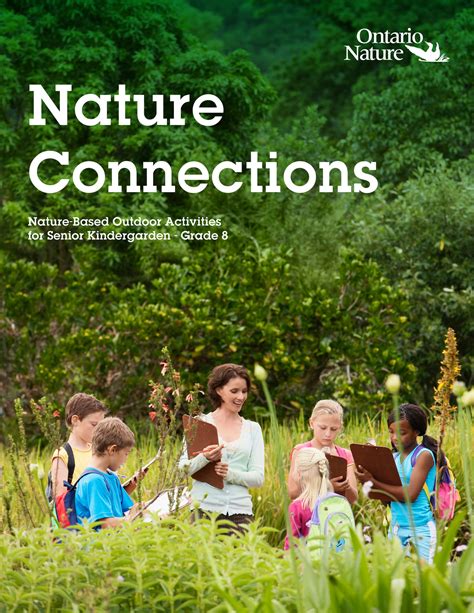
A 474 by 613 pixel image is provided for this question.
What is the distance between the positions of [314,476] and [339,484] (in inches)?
6.0

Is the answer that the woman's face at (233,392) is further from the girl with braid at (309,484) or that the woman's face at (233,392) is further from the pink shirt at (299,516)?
the pink shirt at (299,516)

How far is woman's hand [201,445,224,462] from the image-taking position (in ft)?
17.2

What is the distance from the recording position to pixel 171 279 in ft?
34.4

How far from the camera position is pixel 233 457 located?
5.50 m

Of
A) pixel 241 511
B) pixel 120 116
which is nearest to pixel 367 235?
pixel 120 116

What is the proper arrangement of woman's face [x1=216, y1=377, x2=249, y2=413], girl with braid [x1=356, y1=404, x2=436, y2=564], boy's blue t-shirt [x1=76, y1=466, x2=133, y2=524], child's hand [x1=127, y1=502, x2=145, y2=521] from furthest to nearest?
woman's face [x1=216, y1=377, x2=249, y2=413] < girl with braid [x1=356, y1=404, x2=436, y2=564] < boy's blue t-shirt [x1=76, y1=466, x2=133, y2=524] < child's hand [x1=127, y1=502, x2=145, y2=521]

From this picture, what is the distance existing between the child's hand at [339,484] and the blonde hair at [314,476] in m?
0.05

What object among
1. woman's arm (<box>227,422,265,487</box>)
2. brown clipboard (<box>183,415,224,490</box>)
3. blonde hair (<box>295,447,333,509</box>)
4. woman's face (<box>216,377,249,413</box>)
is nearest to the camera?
blonde hair (<box>295,447,333,509</box>)

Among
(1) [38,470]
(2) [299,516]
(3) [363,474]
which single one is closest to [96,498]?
(1) [38,470]

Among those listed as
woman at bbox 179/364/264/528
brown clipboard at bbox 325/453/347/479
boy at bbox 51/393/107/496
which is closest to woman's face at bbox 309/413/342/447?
brown clipboard at bbox 325/453/347/479

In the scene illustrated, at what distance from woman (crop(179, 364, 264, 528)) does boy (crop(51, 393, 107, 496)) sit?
0.53 m

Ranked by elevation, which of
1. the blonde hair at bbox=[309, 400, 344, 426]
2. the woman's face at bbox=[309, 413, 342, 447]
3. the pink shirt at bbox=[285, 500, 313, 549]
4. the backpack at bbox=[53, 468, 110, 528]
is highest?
the blonde hair at bbox=[309, 400, 344, 426]

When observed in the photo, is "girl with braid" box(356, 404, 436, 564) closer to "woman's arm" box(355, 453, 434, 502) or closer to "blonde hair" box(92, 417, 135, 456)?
"woman's arm" box(355, 453, 434, 502)

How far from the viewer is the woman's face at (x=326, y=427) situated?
5.36 metres
